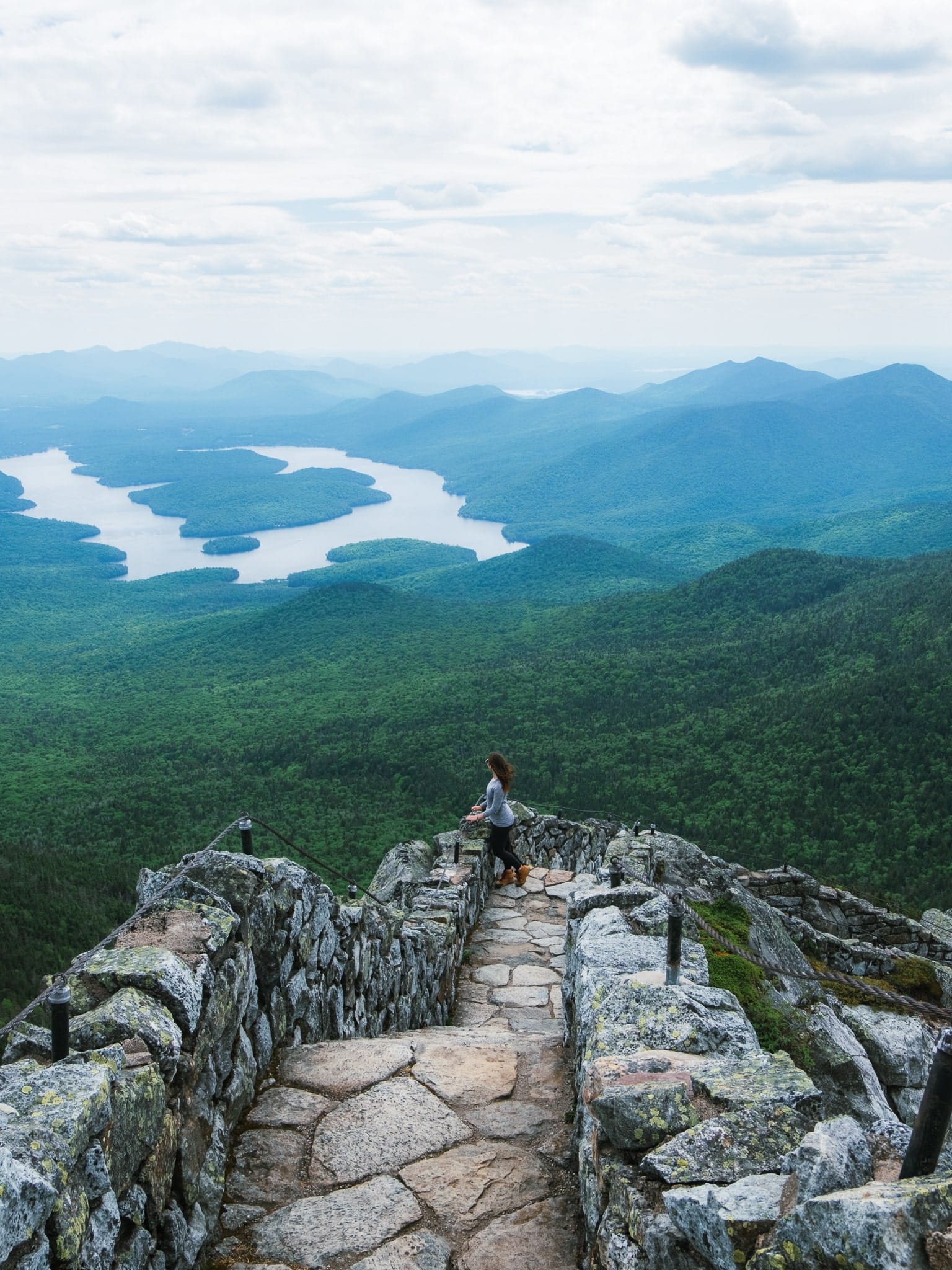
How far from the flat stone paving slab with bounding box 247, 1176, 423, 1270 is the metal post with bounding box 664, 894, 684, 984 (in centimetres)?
187

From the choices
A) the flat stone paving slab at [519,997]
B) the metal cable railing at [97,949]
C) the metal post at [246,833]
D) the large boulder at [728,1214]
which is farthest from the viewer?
the flat stone paving slab at [519,997]

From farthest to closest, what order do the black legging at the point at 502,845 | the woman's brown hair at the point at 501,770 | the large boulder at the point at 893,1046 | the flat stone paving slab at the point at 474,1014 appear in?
the black legging at the point at 502,845
the woman's brown hair at the point at 501,770
the flat stone paving slab at the point at 474,1014
the large boulder at the point at 893,1046

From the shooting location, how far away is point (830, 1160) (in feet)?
10.4

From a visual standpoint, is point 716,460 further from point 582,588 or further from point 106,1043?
point 106,1043

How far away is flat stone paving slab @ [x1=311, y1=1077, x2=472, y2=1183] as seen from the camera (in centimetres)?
499

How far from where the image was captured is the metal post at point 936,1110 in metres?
Answer: 2.93

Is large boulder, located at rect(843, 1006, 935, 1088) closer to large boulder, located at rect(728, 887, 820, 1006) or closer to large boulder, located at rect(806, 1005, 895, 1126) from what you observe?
large boulder, located at rect(728, 887, 820, 1006)

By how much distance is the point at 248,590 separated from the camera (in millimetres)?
110250

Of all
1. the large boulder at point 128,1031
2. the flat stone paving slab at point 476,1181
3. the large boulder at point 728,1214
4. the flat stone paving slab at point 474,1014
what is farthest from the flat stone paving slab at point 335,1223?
the flat stone paving slab at point 474,1014

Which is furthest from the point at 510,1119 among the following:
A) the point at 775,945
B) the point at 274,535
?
the point at 274,535

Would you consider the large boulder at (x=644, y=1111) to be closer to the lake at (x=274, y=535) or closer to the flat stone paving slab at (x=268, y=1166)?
the flat stone paving slab at (x=268, y=1166)

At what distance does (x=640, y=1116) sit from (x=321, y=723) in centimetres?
4931

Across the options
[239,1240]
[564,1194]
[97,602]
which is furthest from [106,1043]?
[97,602]

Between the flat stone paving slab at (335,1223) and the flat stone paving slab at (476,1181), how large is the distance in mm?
127
